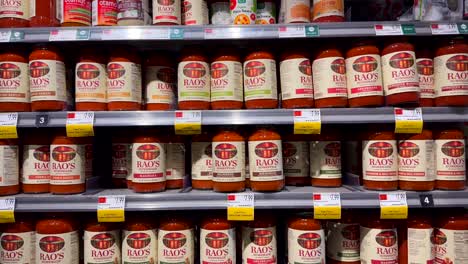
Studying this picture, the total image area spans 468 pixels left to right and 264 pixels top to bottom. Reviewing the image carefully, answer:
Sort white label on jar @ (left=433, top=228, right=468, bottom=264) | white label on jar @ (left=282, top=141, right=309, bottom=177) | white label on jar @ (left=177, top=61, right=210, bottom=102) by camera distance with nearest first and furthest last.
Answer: white label on jar @ (left=433, top=228, right=468, bottom=264)
white label on jar @ (left=177, top=61, right=210, bottom=102)
white label on jar @ (left=282, top=141, right=309, bottom=177)

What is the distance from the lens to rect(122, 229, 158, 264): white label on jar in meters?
1.31

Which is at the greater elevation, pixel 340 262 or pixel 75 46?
pixel 75 46

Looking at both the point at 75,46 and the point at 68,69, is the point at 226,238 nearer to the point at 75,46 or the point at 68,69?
the point at 68,69

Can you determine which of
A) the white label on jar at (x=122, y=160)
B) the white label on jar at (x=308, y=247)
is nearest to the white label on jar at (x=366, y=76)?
the white label on jar at (x=308, y=247)

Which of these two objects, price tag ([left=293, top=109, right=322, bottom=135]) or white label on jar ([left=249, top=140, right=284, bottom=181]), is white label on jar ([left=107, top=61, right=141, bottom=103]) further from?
price tag ([left=293, top=109, right=322, bottom=135])

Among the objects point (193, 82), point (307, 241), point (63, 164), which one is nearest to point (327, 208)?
point (307, 241)

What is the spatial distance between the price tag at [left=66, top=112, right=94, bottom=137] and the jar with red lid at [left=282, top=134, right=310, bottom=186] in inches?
32.5

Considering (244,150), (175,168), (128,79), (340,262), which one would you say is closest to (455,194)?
(340,262)

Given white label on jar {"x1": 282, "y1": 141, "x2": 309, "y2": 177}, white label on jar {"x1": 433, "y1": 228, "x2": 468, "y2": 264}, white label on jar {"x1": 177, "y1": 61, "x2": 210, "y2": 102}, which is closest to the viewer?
white label on jar {"x1": 433, "y1": 228, "x2": 468, "y2": 264}

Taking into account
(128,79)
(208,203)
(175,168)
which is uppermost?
(128,79)

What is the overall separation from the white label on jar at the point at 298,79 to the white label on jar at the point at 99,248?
0.93 metres

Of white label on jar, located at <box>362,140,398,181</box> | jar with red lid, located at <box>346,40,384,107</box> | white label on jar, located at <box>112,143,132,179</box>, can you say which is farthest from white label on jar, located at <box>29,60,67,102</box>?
white label on jar, located at <box>362,140,398,181</box>

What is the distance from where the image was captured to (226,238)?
51.4 inches

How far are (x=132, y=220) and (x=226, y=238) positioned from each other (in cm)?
39
